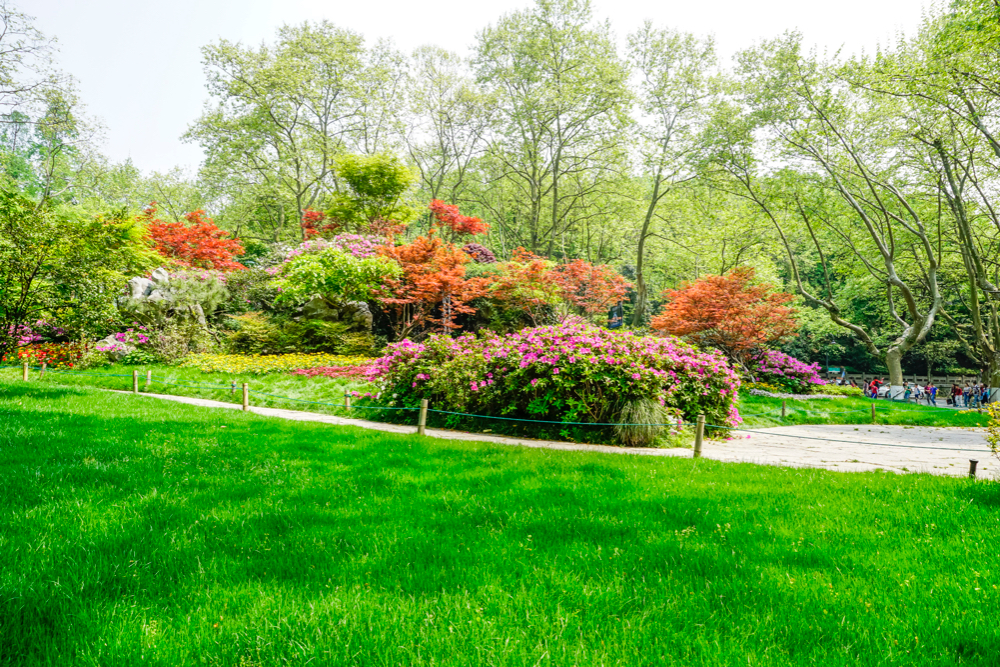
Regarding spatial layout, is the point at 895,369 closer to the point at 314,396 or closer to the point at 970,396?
the point at 970,396

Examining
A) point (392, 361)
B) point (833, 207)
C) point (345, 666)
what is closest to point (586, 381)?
point (392, 361)

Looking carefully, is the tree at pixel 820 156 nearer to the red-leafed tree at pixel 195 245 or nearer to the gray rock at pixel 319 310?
the gray rock at pixel 319 310

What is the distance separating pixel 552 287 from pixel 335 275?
7935mm

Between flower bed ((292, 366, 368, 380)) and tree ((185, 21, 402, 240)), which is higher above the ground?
tree ((185, 21, 402, 240))

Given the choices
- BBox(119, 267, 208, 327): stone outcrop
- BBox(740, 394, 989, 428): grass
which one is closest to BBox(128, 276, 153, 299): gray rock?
BBox(119, 267, 208, 327): stone outcrop

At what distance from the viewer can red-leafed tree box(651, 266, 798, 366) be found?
16.4 metres

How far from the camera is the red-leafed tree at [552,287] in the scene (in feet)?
56.5

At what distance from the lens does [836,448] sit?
8.86m

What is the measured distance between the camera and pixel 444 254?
1700cm

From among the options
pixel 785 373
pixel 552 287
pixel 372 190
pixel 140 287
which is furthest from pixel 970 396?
pixel 140 287

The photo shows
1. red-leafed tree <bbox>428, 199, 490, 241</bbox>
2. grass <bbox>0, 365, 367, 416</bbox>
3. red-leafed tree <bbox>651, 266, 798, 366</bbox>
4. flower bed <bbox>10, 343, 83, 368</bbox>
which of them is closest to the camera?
grass <bbox>0, 365, 367, 416</bbox>

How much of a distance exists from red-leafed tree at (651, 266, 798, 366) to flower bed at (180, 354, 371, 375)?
11.1 meters

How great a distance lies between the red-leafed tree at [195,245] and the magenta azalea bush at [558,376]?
13.5 m

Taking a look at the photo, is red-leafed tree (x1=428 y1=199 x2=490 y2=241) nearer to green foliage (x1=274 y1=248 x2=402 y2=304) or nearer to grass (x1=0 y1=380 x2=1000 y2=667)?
green foliage (x1=274 y1=248 x2=402 y2=304)
